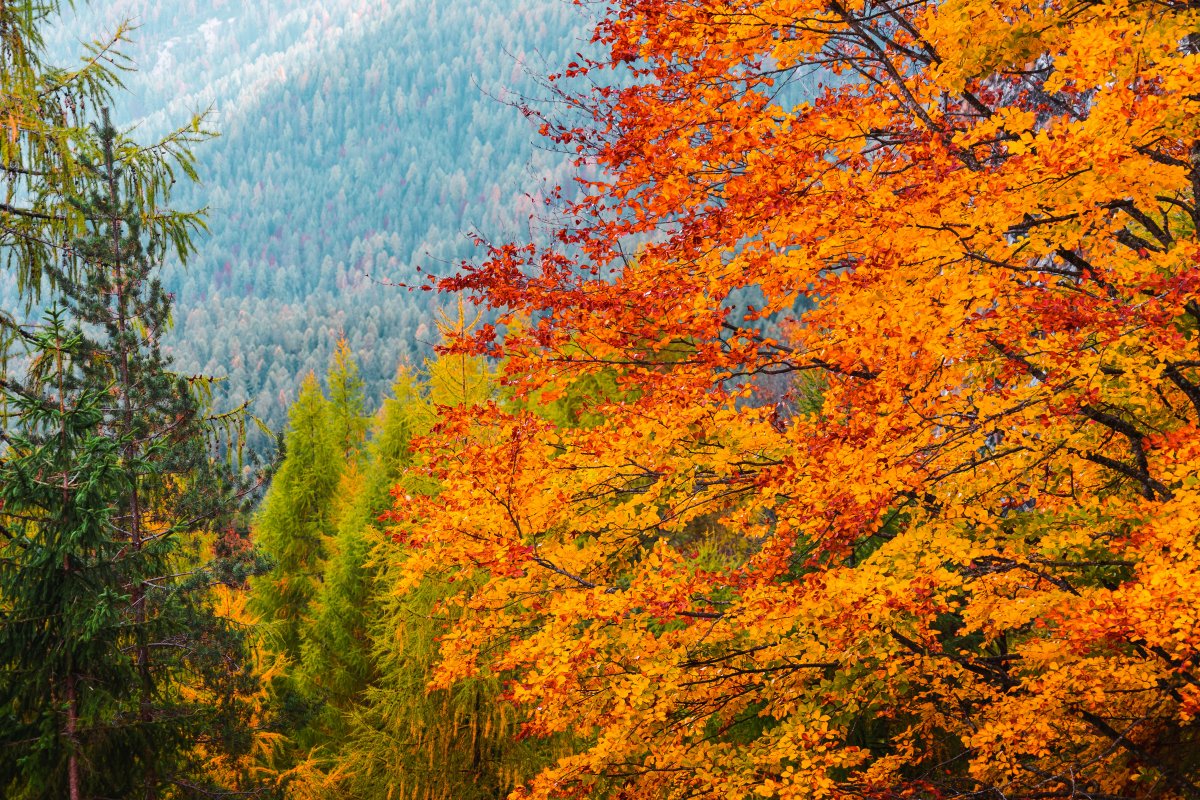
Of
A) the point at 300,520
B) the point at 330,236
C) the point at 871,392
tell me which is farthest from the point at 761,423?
the point at 330,236

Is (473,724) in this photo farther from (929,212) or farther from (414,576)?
(929,212)

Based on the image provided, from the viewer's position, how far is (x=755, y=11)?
191 inches

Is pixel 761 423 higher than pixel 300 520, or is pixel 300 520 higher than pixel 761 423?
pixel 300 520

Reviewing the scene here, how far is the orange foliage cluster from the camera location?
4.55 meters

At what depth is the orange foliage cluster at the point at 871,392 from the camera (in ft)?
14.9

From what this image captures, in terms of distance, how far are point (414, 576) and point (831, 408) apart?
3209mm

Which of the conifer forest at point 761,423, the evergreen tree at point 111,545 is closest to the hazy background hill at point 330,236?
the evergreen tree at point 111,545

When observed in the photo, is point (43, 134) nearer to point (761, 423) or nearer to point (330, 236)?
point (761, 423)

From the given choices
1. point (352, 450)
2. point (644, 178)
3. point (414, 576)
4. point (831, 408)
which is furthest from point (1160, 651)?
point (352, 450)

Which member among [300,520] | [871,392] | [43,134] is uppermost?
[300,520]

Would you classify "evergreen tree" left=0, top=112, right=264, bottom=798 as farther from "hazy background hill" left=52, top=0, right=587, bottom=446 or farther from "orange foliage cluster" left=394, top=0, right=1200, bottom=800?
"hazy background hill" left=52, top=0, right=587, bottom=446

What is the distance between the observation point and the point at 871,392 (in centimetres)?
528

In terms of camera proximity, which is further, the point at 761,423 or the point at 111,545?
the point at 111,545

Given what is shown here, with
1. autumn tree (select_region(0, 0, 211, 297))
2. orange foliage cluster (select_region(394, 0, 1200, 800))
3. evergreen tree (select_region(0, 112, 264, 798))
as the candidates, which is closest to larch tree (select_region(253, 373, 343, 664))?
evergreen tree (select_region(0, 112, 264, 798))
